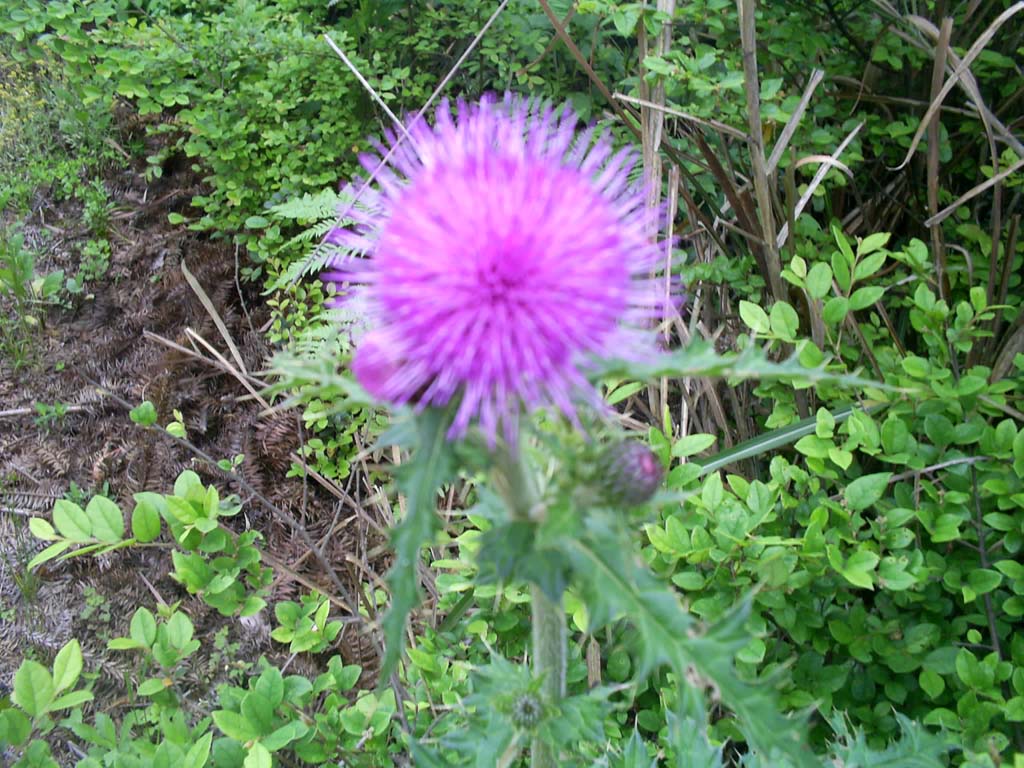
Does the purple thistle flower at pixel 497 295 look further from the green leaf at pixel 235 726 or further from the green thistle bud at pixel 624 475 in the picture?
the green leaf at pixel 235 726

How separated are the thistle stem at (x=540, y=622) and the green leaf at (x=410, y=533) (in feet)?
0.51

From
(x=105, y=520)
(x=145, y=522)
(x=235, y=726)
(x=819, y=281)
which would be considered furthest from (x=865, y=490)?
(x=105, y=520)

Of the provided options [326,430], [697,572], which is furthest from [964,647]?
[326,430]

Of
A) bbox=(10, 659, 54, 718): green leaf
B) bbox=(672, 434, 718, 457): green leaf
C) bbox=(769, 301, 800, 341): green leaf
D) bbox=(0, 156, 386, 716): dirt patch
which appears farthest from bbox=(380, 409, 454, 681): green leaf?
bbox=(0, 156, 386, 716): dirt patch

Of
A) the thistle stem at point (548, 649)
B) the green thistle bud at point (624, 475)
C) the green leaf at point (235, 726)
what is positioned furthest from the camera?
the green leaf at point (235, 726)

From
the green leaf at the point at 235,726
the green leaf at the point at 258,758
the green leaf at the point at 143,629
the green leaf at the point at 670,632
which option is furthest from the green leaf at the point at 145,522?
the green leaf at the point at 670,632

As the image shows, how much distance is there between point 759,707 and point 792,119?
186 centimetres

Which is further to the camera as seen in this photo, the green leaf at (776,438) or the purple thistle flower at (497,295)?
the green leaf at (776,438)

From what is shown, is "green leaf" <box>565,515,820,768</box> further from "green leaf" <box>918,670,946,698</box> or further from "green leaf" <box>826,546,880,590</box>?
"green leaf" <box>918,670,946,698</box>

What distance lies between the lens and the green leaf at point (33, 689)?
1.70 metres

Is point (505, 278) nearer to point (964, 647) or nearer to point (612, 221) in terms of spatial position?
point (612, 221)

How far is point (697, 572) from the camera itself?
6.24 feet

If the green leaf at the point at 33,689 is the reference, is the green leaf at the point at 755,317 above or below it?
above

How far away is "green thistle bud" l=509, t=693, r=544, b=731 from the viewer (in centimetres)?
136
